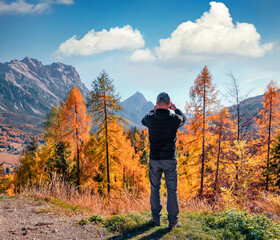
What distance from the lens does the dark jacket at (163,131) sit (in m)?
3.66

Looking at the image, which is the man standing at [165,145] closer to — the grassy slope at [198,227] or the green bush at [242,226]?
the grassy slope at [198,227]

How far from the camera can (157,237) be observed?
3359 millimetres

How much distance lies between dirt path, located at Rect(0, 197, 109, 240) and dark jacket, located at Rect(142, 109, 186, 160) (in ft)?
6.68

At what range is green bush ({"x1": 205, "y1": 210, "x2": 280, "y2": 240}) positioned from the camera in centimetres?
326

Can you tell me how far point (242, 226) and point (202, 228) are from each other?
32.0 inches

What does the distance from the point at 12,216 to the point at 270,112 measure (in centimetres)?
2261

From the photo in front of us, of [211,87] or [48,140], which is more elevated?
[211,87]

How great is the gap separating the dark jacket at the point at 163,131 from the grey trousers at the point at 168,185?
15 cm

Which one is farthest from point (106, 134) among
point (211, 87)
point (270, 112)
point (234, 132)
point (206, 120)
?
point (270, 112)

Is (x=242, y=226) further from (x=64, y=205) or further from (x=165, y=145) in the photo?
(x=64, y=205)

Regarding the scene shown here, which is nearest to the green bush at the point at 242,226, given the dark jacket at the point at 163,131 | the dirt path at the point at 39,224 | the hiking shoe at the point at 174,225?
the hiking shoe at the point at 174,225

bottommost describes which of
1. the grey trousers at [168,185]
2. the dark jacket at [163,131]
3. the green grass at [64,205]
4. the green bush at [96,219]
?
the green grass at [64,205]

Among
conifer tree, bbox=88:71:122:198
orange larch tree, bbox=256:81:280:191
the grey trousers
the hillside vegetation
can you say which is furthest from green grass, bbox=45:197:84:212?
orange larch tree, bbox=256:81:280:191

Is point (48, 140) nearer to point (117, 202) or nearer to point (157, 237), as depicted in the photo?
point (117, 202)
